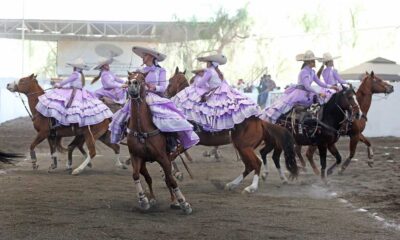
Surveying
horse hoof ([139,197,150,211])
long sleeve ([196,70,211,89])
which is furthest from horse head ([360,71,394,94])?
horse hoof ([139,197,150,211])

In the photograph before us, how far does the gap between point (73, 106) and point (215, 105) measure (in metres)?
3.70

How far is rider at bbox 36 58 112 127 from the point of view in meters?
12.9

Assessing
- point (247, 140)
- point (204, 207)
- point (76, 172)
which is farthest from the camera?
point (76, 172)

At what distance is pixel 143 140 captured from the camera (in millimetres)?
8156

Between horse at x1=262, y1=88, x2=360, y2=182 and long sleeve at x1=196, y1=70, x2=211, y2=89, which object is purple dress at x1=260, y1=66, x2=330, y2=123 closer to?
horse at x1=262, y1=88, x2=360, y2=182

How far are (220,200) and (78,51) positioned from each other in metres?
39.0

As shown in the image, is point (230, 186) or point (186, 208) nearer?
point (186, 208)

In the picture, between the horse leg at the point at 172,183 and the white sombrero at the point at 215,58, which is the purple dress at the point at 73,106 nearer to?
the white sombrero at the point at 215,58

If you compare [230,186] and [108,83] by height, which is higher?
[108,83]

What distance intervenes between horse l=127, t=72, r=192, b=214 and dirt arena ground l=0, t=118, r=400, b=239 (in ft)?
0.94

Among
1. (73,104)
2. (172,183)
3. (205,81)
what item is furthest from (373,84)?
(172,183)

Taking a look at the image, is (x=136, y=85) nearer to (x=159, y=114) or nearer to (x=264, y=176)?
(x=159, y=114)

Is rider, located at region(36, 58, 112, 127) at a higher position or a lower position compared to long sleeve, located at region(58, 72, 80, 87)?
lower

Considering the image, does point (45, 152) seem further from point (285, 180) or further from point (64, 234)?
point (64, 234)
